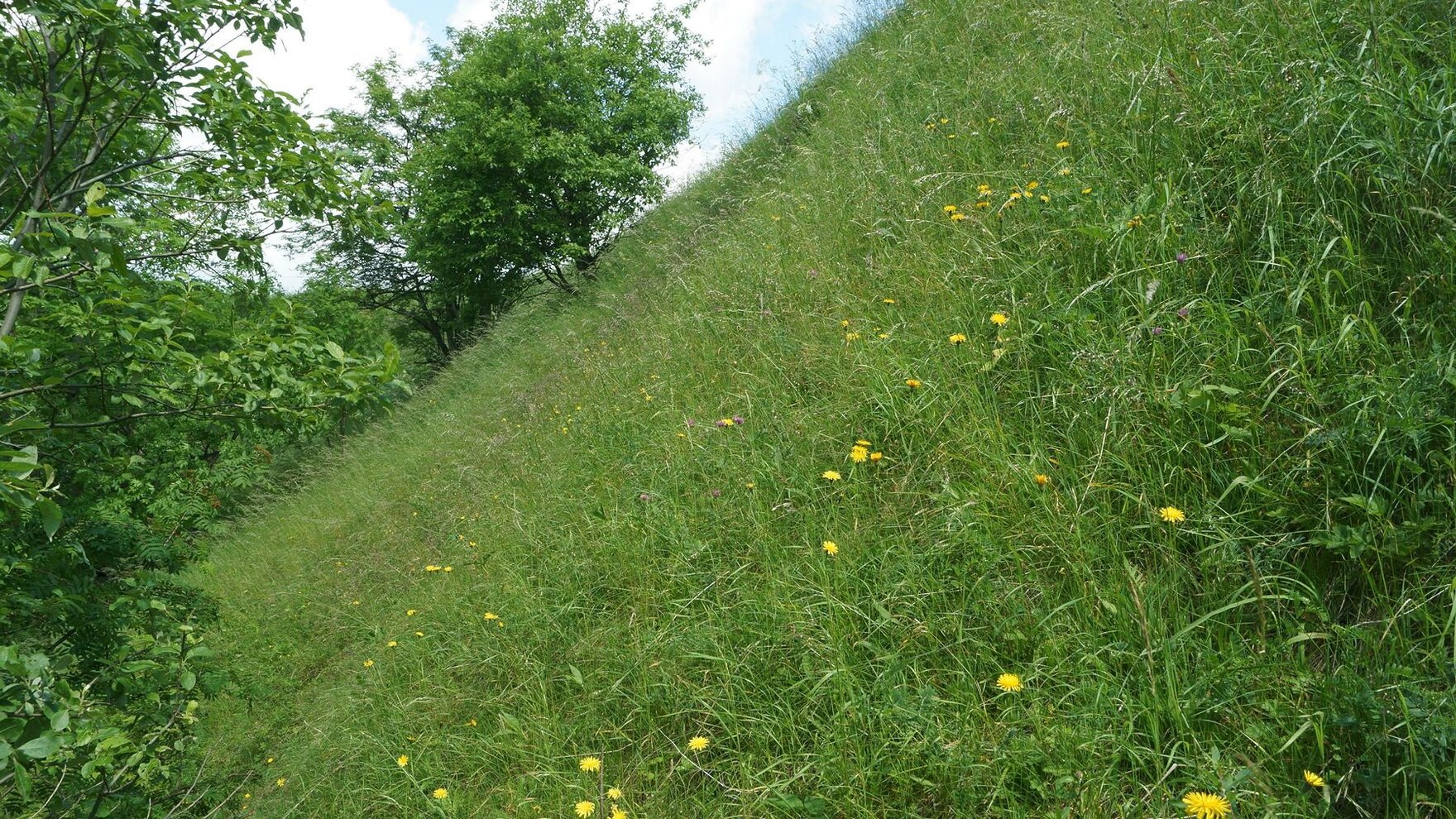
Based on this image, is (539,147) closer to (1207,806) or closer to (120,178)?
(120,178)

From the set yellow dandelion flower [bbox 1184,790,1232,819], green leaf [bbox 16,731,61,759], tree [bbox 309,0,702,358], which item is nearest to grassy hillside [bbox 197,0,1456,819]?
yellow dandelion flower [bbox 1184,790,1232,819]

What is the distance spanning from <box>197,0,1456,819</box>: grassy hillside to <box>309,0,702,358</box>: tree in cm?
1023

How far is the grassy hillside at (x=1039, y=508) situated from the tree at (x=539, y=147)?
33.6ft

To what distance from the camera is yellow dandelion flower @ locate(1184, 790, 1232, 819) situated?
146cm

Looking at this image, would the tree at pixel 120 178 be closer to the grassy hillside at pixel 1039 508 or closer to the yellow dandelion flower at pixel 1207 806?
the grassy hillside at pixel 1039 508

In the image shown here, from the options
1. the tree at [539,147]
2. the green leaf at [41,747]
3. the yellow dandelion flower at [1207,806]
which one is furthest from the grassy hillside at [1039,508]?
the tree at [539,147]

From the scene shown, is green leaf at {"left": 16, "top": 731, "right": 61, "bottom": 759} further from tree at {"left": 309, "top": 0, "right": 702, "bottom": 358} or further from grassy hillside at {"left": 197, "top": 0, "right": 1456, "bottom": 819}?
tree at {"left": 309, "top": 0, "right": 702, "bottom": 358}

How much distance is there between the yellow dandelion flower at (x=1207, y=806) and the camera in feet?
4.77

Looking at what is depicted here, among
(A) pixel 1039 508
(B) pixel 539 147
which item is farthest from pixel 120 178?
(B) pixel 539 147

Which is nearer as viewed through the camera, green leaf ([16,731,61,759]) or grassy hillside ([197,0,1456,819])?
green leaf ([16,731,61,759])

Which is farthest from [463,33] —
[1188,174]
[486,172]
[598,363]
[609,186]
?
[1188,174]

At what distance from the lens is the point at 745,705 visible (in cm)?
238

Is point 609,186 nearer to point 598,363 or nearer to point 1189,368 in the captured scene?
point 598,363

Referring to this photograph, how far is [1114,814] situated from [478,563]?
381 centimetres
